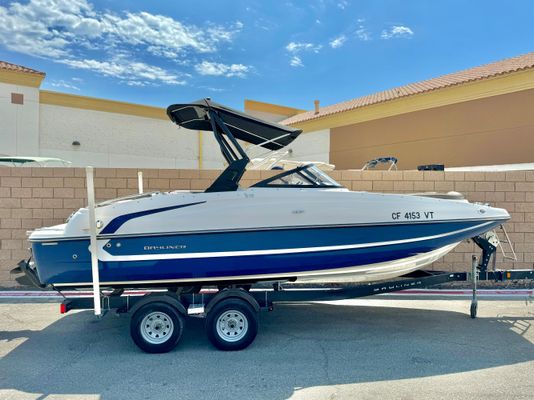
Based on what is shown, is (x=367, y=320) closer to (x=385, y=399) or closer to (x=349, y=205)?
(x=349, y=205)

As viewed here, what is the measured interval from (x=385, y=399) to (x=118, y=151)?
56.7 ft

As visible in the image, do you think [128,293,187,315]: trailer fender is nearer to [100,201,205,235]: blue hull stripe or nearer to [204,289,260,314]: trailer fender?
[204,289,260,314]: trailer fender

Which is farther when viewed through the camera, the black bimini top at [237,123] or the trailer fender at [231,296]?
the black bimini top at [237,123]

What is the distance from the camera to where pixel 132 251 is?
4.44 meters

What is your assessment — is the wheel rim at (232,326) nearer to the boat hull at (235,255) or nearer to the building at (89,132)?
the boat hull at (235,255)

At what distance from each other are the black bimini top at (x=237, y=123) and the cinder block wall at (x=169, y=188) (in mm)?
1854

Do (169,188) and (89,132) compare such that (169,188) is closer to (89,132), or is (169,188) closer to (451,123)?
(451,123)

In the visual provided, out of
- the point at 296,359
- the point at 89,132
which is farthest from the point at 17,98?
the point at 296,359

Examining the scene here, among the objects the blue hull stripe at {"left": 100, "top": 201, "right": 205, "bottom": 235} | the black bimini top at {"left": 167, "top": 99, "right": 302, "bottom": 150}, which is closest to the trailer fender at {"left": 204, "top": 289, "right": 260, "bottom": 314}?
the blue hull stripe at {"left": 100, "top": 201, "right": 205, "bottom": 235}

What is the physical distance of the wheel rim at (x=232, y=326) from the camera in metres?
4.46

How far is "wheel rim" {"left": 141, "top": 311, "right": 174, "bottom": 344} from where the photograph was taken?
441 cm

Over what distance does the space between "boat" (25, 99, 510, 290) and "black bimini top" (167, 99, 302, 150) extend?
2 cm

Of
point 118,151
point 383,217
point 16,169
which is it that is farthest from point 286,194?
point 118,151

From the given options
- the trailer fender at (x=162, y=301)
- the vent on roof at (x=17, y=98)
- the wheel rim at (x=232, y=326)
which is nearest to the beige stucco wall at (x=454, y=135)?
the wheel rim at (x=232, y=326)
